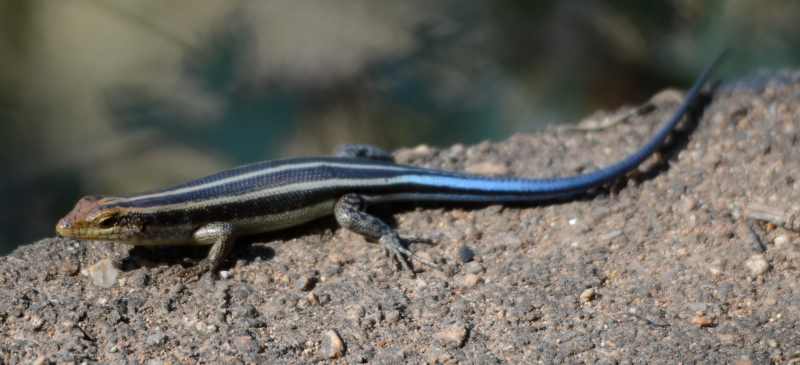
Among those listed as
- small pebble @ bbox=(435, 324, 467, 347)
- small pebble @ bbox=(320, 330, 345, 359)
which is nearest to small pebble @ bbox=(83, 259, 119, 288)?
small pebble @ bbox=(320, 330, 345, 359)

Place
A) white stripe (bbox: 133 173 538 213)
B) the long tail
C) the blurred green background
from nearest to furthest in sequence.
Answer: white stripe (bbox: 133 173 538 213) < the long tail < the blurred green background

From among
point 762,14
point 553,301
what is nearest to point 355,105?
point 553,301

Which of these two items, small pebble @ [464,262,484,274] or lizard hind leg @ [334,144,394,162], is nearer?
small pebble @ [464,262,484,274]

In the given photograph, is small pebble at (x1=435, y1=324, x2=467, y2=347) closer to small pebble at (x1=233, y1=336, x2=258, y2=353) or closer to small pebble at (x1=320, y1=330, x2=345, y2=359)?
small pebble at (x1=320, y1=330, x2=345, y2=359)

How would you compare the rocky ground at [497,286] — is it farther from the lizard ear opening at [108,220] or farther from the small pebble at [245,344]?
the lizard ear opening at [108,220]

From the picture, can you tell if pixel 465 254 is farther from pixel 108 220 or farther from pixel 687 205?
pixel 108 220

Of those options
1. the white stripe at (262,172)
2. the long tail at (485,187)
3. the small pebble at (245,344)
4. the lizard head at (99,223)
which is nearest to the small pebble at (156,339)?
the small pebble at (245,344)

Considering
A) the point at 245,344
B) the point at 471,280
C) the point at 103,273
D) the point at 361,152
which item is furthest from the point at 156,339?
the point at 361,152
